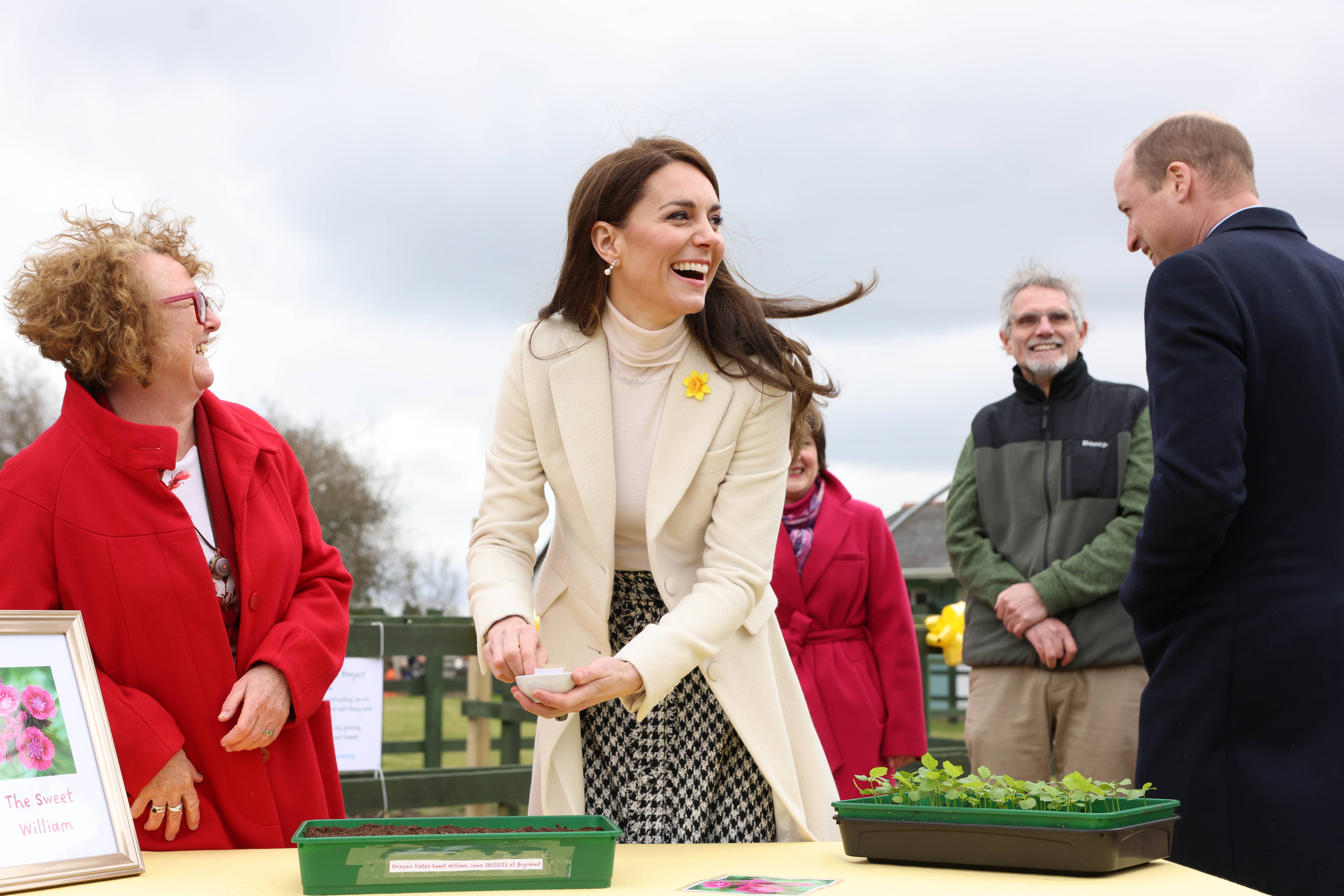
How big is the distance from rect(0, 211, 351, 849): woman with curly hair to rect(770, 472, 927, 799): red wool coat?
2.41 metres

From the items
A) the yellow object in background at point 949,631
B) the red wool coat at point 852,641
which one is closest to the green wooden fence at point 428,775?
the red wool coat at point 852,641

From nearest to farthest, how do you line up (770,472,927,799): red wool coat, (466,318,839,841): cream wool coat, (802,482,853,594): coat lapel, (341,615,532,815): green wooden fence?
1. (466,318,839,841): cream wool coat
2. (770,472,927,799): red wool coat
3. (802,482,853,594): coat lapel
4. (341,615,532,815): green wooden fence

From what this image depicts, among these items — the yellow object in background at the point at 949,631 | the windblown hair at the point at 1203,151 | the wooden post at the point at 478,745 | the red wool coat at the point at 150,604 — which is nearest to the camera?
the red wool coat at the point at 150,604

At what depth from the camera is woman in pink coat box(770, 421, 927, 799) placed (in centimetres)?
468

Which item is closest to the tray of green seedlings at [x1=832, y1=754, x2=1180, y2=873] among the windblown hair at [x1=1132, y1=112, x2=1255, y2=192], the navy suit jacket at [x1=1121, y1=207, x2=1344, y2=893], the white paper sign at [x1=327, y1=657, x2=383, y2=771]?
the navy suit jacket at [x1=1121, y1=207, x2=1344, y2=893]

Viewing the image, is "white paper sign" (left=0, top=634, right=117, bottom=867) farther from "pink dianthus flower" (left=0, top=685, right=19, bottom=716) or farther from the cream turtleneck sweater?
the cream turtleneck sweater

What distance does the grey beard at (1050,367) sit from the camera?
470 cm

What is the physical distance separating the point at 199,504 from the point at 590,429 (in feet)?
2.81

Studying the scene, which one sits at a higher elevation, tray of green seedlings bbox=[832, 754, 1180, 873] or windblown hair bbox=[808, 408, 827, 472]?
windblown hair bbox=[808, 408, 827, 472]

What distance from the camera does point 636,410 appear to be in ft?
8.63

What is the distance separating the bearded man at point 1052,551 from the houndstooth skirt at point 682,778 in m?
2.26

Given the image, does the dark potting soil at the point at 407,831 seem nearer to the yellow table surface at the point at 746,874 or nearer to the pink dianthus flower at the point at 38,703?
the yellow table surface at the point at 746,874

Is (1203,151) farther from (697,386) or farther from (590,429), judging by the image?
(590,429)

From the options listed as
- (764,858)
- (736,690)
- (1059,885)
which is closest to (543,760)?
(736,690)
